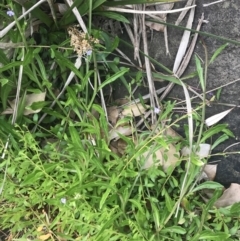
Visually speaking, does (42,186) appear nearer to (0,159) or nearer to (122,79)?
(0,159)

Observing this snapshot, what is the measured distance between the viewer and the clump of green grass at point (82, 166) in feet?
4.03

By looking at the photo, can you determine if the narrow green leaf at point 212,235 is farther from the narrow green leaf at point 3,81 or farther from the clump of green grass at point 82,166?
the narrow green leaf at point 3,81

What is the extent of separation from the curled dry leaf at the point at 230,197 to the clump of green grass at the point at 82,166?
1.9 inches

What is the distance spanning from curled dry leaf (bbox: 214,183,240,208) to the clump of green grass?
49mm

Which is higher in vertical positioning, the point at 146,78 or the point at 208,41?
the point at 208,41

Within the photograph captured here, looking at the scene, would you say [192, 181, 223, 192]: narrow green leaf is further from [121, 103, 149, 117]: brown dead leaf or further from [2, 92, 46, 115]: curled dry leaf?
[2, 92, 46, 115]: curled dry leaf

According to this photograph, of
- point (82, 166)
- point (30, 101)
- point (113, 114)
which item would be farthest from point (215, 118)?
point (30, 101)

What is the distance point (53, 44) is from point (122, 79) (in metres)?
0.21

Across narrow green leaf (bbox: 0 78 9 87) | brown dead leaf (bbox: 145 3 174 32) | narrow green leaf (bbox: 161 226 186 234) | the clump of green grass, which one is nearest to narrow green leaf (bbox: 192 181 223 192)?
the clump of green grass

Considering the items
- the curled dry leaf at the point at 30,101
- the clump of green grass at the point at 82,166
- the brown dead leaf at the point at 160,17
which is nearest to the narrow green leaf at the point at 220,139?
the clump of green grass at the point at 82,166

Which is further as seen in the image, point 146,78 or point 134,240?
point 146,78

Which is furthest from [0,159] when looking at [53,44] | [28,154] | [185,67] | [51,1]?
[185,67]

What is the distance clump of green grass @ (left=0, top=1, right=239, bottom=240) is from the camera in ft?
4.03

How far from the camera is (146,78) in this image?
4.49ft
